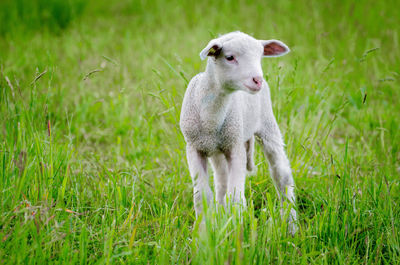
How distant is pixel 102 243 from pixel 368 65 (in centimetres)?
503

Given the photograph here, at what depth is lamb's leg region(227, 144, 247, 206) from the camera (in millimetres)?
2553

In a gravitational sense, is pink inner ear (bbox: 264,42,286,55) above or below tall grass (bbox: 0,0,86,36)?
below

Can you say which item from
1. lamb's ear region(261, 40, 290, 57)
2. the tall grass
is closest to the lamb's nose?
lamb's ear region(261, 40, 290, 57)

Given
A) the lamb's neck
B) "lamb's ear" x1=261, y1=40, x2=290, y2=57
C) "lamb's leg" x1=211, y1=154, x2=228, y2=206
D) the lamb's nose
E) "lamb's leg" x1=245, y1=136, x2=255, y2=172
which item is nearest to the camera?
the lamb's nose

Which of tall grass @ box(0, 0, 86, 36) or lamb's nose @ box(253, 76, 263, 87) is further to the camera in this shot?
tall grass @ box(0, 0, 86, 36)

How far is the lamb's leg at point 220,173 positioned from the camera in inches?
115

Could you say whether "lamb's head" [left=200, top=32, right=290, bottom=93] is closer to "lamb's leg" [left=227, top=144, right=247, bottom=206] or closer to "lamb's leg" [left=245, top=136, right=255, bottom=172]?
"lamb's leg" [left=227, top=144, right=247, bottom=206]

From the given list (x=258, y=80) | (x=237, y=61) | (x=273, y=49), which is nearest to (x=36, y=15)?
(x=273, y=49)

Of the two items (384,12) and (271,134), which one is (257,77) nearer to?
(271,134)

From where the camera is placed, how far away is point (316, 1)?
312 inches

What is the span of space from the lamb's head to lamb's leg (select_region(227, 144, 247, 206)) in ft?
1.40

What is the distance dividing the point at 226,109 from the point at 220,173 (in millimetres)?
594

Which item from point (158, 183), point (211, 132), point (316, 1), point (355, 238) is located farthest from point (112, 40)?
point (355, 238)

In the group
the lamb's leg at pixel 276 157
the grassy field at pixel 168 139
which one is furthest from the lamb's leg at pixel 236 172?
the lamb's leg at pixel 276 157
